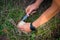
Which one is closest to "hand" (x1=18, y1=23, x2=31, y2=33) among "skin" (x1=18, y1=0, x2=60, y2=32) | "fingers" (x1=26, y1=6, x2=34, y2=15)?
"skin" (x1=18, y1=0, x2=60, y2=32)

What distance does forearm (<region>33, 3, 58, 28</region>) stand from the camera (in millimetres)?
1983

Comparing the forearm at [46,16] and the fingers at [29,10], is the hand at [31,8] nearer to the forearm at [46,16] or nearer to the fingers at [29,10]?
the fingers at [29,10]

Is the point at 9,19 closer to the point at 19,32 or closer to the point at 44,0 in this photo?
the point at 19,32

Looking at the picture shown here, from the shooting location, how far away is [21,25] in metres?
2.07

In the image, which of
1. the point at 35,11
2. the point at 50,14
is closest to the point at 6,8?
the point at 35,11

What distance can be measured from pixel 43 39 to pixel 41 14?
255mm

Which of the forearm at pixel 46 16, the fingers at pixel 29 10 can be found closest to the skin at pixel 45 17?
the forearm at pixel 46 16

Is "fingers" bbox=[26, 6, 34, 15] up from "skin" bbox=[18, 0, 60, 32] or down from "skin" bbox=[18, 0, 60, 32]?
up

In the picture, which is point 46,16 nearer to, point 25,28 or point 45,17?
point 45,17

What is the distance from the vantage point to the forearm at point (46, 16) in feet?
6.51

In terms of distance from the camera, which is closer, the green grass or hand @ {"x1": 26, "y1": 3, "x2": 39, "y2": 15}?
the green grass

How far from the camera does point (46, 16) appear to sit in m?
2.01

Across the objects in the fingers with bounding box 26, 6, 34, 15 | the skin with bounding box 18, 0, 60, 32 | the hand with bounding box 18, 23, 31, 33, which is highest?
the fingers with bounding box 26, 6, 34, 15

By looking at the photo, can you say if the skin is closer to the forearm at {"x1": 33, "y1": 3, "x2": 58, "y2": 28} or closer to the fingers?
the forearm at {"x1": 33, "y1": 3, "x2": 58, "y2": 28}
